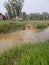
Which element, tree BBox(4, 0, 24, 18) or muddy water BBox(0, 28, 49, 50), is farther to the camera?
tree BBox(4, 0, 24, 18)

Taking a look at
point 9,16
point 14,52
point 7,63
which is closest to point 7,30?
point 14,52

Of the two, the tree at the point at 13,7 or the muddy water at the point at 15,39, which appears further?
the tree at the point at 13,7

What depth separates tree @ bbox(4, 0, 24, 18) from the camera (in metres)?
41.9

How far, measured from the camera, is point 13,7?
138 ft

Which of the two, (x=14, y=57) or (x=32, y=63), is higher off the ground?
(x=32, y=63)

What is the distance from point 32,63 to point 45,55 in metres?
0.36

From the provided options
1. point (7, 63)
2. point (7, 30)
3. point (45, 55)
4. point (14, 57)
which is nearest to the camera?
point (45, 55)

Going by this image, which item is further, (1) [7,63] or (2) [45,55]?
(1) [7,63]

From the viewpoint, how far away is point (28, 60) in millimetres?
4160

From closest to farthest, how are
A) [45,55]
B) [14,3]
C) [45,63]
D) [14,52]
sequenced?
[45,63] < [45,55] < [14,52] < [14,3]

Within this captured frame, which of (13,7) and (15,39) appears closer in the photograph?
(15,39)

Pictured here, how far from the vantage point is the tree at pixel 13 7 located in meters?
41.9

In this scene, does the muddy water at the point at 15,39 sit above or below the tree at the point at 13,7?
below

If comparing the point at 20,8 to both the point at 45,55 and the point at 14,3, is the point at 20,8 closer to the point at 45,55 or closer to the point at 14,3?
the point at 14,3
